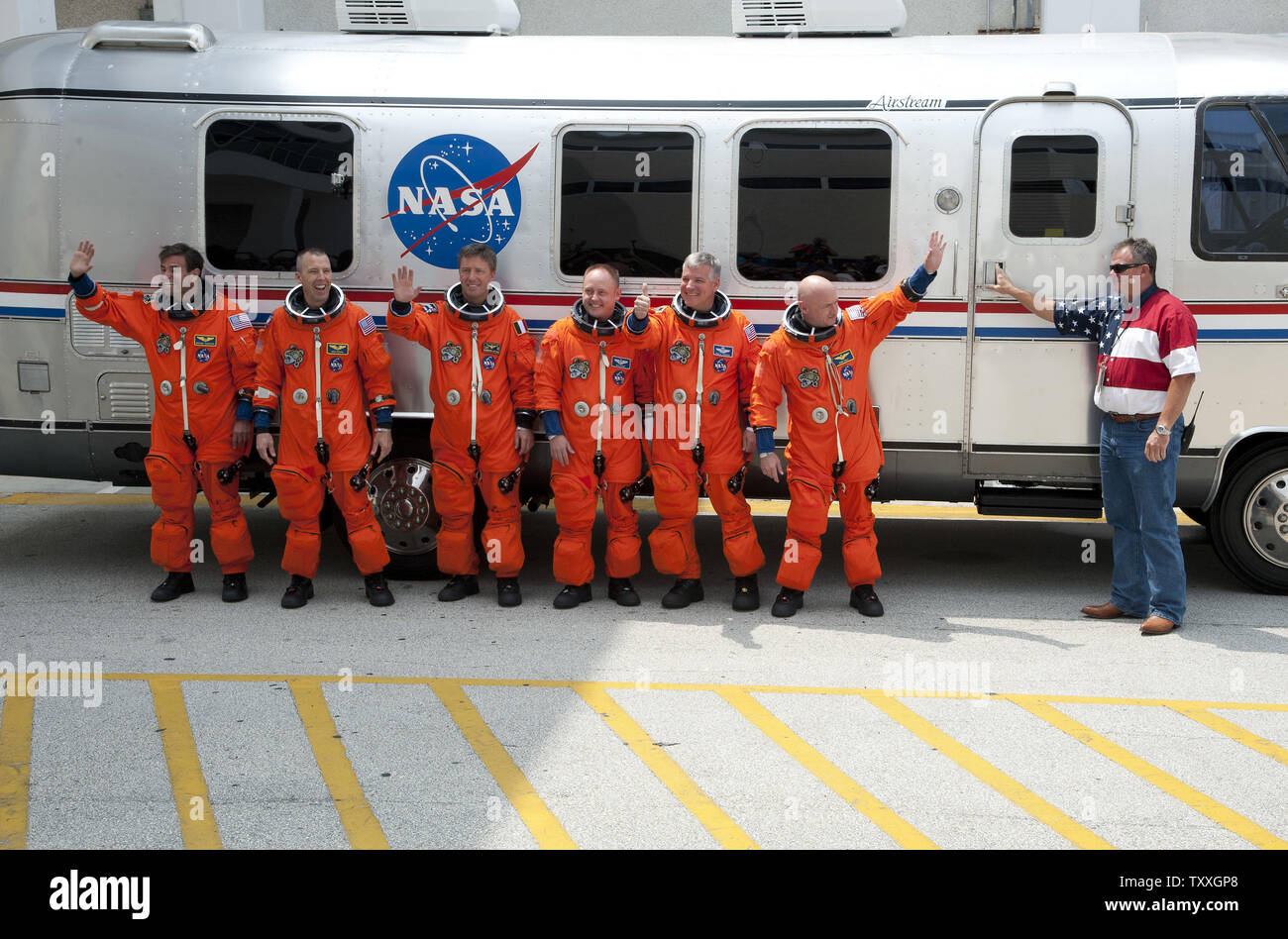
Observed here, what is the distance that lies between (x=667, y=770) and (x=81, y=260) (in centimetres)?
420

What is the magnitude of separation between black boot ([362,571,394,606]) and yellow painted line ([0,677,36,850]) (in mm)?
1863

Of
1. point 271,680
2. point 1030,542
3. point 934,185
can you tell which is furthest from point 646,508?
point 271,680

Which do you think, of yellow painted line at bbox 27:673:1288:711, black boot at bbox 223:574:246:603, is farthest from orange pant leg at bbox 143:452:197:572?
yellow painted line at bbox 27:673:1288:711

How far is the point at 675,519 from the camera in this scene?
6.96m

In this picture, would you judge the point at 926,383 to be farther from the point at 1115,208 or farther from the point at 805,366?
the point at 1115,208

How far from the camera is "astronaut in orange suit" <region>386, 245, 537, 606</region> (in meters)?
6.80

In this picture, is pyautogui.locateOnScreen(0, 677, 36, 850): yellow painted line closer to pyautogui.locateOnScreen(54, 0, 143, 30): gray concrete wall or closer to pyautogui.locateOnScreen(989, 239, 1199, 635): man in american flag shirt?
pyautogui.locateOnScreen(989, 239, 1199, 635): man in american flag shirt

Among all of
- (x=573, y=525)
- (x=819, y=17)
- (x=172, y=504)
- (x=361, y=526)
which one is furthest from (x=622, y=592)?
(x=819, y=17)

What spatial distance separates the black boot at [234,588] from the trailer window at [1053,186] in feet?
15.3

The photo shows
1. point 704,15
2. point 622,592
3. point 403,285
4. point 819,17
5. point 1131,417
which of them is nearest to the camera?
point 1131,417

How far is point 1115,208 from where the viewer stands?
6.79 m

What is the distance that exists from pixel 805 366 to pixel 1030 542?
2.92 meters

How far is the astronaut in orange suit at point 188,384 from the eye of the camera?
6863 millimetres

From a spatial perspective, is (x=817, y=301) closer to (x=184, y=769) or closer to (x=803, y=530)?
(x=803, y=530)
